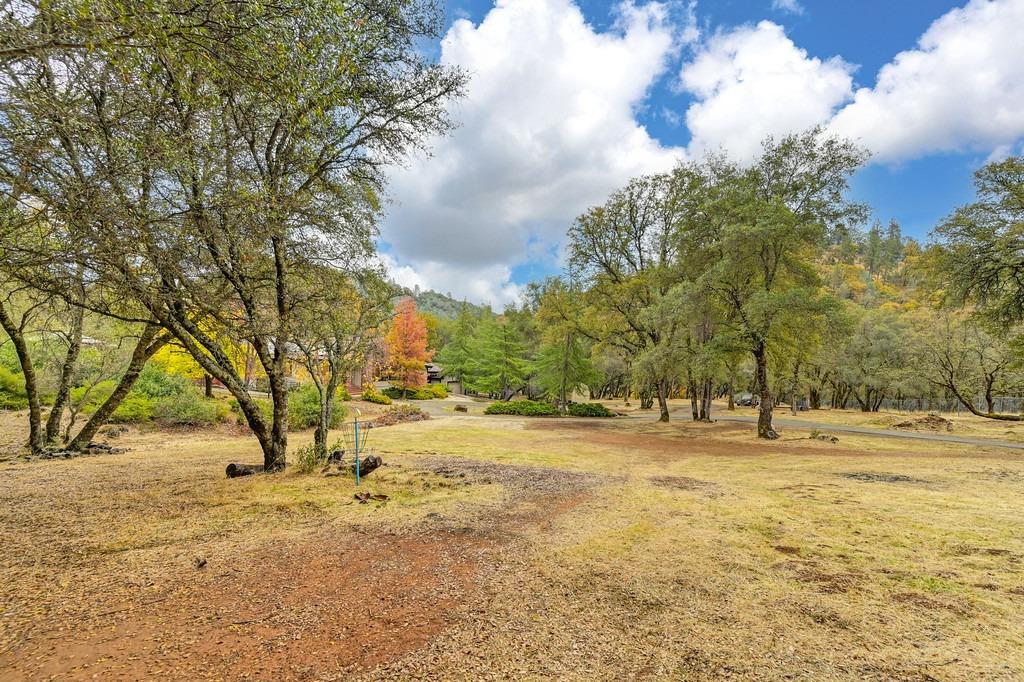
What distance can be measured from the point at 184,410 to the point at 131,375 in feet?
28.4

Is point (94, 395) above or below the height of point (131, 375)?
below

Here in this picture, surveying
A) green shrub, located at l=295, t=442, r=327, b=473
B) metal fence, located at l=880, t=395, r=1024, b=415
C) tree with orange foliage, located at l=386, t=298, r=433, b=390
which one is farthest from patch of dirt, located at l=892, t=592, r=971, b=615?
metal fence, located at l=880, t=395, r=1024, b=415

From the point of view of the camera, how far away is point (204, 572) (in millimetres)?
3824

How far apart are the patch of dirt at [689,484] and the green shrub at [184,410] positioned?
688 inches

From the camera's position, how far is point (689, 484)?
793 centimetres

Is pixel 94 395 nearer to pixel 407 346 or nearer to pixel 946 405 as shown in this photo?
pixel 407 346

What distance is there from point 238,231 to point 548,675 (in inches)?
255

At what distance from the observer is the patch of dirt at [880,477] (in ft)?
27.0

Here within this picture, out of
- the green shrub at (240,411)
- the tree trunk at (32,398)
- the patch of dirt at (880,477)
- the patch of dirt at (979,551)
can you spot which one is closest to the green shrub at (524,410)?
the green shrub at (240,411)

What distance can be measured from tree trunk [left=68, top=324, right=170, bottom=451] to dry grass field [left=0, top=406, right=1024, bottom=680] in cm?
219

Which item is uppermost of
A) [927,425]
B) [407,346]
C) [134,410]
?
[407,346]

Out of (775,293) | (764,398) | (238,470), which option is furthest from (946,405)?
(238,470)

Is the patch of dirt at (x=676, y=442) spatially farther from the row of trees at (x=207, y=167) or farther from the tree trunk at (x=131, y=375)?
the tree trunk at (x=131, y=375)

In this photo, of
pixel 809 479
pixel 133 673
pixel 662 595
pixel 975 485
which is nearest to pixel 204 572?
pixel 133 673
